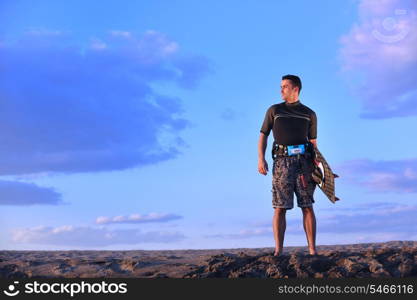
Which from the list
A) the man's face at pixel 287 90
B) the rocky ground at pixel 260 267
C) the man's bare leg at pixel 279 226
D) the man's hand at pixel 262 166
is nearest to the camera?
the rocky ground at pixel 260 267

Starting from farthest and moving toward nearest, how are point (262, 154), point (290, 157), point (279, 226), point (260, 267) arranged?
point (262, 154)
point (290, 157)
point (279, 226)
point (260, 267)

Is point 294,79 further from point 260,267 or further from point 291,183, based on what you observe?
point 260,267

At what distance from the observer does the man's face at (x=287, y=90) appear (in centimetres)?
779

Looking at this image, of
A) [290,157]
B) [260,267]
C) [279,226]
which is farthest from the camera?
[290,157]

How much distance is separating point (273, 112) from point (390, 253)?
2598 mm

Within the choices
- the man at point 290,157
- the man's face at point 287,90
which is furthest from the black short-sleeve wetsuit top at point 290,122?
the man's face at point 287,90

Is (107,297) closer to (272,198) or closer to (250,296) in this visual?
(250,296)

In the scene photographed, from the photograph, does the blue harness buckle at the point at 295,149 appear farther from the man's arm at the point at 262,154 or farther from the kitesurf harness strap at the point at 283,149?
the man's arm at the point at 262,154

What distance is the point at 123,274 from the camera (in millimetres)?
7285

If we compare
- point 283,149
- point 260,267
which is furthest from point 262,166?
point 260,267

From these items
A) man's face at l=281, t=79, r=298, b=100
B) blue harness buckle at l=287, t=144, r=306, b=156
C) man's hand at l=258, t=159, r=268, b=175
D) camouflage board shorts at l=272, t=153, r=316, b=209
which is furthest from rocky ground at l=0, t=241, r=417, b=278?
man's face at l=281, t=79, r=298, b=100

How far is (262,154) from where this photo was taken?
7.78 meters

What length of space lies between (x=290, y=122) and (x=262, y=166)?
764 mm

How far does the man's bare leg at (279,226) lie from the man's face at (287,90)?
5.44 ft
